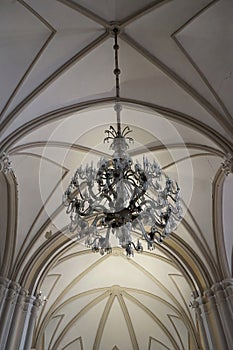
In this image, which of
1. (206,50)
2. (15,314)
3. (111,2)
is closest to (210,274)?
(15,314)

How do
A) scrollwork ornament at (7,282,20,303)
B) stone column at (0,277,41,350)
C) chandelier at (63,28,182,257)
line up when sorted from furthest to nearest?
scrollwork ornament at (7,282,20,303) < stone column at (0,277,41,350) < chandelier at (63,28,182,257)

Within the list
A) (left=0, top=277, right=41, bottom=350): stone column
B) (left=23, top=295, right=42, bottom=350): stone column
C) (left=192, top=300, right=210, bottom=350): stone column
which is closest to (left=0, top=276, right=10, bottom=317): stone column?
(left=0, top=277, right=41, bottom=350): stone column

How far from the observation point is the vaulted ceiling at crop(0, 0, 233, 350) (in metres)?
6.23

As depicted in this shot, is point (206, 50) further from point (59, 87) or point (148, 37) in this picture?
point (59, 87)

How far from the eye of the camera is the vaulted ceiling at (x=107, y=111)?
20.5ft

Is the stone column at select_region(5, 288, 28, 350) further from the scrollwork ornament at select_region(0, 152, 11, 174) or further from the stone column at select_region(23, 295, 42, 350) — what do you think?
the scrollwork ornament at select_region(0, 152, 11, 174)

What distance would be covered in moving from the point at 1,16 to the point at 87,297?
11312 mm

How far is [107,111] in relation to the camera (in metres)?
8.00

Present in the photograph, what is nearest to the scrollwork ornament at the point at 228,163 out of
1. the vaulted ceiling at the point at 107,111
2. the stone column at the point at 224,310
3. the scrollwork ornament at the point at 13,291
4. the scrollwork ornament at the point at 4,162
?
the vaulted ceiling at the point at 107,111

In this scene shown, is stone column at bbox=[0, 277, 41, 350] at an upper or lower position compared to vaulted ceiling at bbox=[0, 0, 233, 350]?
lower

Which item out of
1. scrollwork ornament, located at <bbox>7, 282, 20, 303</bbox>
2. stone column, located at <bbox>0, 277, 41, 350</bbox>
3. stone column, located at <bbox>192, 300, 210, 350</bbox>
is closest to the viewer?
stone column, located at <bbox>0, 277, 41, 350</bbox>

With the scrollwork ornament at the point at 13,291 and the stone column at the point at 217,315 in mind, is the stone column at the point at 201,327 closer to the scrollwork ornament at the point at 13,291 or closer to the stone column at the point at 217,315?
the stone column at the point at 217,315

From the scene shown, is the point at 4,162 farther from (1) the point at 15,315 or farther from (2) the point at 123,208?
(1) the point at 15,315

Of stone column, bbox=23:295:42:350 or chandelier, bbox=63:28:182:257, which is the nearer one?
chandelier, bbox=63:28:182:257
